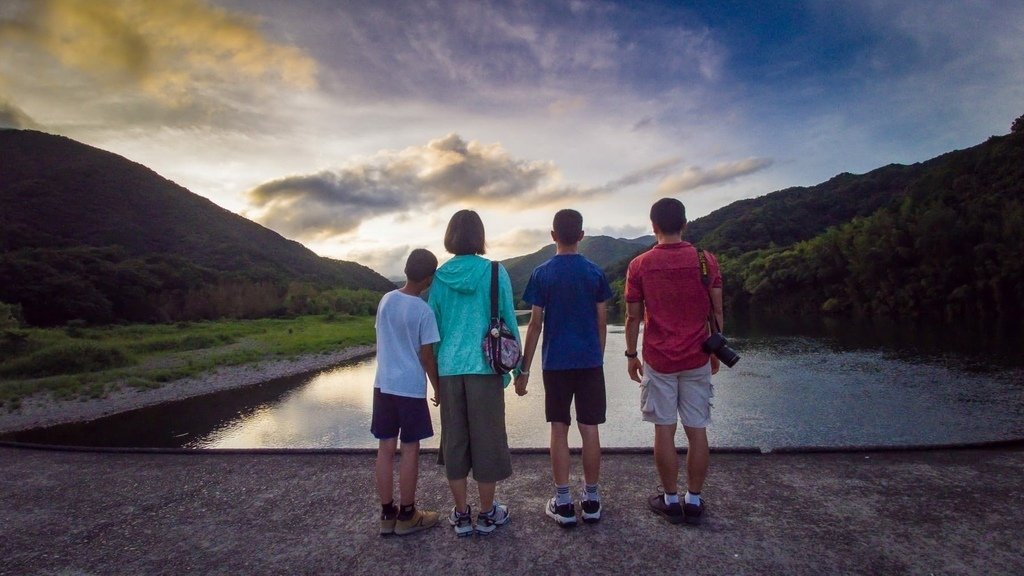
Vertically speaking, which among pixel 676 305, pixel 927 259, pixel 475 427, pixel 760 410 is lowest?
pixel 760 410

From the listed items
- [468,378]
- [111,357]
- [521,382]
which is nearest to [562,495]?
[521,382]

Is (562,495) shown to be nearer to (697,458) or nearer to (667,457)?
(667,457)

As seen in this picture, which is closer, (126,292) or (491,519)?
(491,519)

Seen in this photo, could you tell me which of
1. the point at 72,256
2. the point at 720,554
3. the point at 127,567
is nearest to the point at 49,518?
the point at 127,567

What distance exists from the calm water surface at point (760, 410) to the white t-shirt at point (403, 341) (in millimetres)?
5575

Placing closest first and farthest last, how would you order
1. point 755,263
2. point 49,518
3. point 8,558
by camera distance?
point 8,558
point 49,518
point 755,263

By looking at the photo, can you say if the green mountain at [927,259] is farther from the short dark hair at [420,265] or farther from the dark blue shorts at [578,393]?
the short dark hair at [420,265]

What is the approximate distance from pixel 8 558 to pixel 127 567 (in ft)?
3.18

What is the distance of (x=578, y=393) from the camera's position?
327 cm

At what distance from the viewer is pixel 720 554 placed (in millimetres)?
2846

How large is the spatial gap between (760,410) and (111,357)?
27781 millimetres

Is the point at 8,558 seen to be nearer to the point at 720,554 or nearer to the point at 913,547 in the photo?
the point at 720,554

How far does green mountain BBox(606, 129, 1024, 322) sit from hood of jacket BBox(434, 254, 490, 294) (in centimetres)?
4115

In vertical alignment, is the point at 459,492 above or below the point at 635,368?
below
